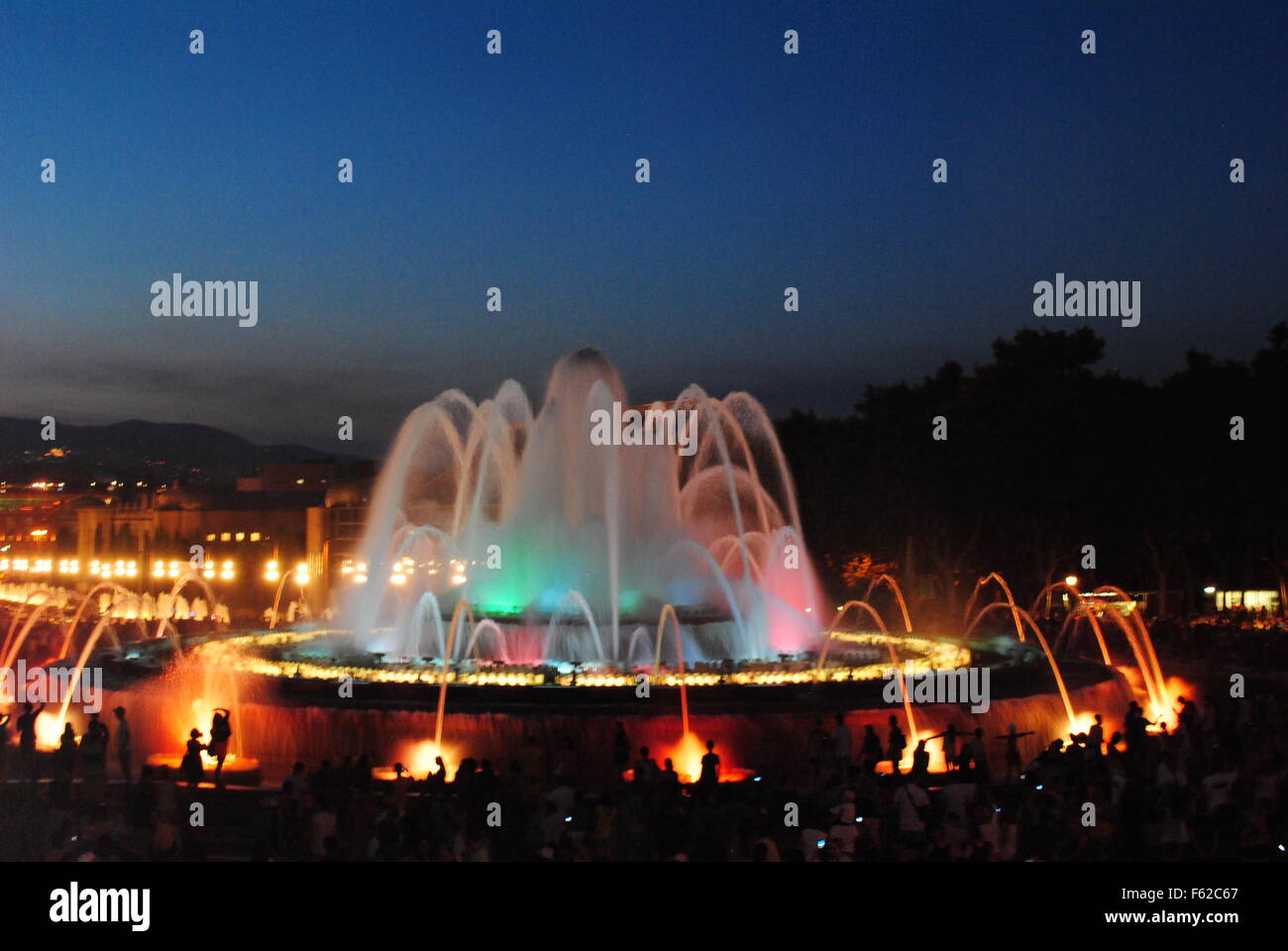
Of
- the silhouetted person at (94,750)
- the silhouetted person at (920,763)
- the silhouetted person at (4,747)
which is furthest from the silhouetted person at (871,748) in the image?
the silhouetted person at (4,747)

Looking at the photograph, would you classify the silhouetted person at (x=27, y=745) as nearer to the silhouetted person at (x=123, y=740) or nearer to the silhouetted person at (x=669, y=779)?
the silhouetted person at (x=123, y=740)

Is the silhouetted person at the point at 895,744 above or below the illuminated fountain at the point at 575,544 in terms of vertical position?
below

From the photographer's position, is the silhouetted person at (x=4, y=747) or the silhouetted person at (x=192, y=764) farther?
the silhouetted person at (x=4, y=747)

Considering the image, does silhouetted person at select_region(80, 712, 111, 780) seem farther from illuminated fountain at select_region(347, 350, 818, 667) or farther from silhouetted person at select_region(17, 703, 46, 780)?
illuminated fountain at select_region(347, 350, 818, 667)

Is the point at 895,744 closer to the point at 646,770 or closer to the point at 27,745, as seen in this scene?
the point at 646,770

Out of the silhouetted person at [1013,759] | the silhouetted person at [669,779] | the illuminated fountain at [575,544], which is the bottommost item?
the silhouetted person at [1013,759]

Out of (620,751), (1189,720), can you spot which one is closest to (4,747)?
(620,751)

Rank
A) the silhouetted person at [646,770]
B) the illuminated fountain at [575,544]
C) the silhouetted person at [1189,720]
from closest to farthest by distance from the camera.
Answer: the silhouetted person at [646,770] → the silhouetted person at [1189,720] → the illuminated fountain at [575,544]

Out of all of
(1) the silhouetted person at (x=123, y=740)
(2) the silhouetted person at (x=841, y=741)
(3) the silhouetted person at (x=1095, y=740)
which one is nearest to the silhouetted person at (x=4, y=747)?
(1) the silhouetted person at (x=123, y=740)

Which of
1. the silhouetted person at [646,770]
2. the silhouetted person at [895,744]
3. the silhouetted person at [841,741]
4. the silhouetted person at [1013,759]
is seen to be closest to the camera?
the silhouetted person at [646,770]
